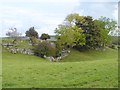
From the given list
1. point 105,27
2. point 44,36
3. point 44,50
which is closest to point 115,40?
point 105,27

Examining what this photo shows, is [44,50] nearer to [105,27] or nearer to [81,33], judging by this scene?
[81,33]

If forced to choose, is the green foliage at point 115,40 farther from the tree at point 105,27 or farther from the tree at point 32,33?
the tree at point 32,33

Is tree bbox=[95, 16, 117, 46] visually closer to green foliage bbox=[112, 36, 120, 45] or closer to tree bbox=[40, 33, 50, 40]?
green foliage bbox=[112, 36, 120, 45]

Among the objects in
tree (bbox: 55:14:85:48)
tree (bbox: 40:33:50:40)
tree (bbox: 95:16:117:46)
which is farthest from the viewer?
tree (bbox: 95:16:117:46)

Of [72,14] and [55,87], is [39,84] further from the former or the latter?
[72,14]

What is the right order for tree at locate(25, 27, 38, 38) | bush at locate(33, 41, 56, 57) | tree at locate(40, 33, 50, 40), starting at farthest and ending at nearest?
1. tree at locate(25, 27, 38, 38)
2. tree at locate(40, 33, 50, 40)
3. bush at locate(33, 41, 56, 57)

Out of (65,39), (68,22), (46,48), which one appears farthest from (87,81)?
(68,22)

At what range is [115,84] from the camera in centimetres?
1162

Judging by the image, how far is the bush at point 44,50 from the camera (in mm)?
47938

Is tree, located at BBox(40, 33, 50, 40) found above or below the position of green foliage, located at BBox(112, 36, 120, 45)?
above

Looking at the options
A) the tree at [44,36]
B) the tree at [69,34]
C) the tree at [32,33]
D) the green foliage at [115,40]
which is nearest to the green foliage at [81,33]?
the tree at [69,34]

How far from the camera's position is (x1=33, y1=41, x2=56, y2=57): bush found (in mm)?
47938

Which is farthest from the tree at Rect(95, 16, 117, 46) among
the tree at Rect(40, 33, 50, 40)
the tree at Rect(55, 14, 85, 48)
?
the tree at Rect(40, 33, 50, 40)

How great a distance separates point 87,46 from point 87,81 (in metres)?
47.1
